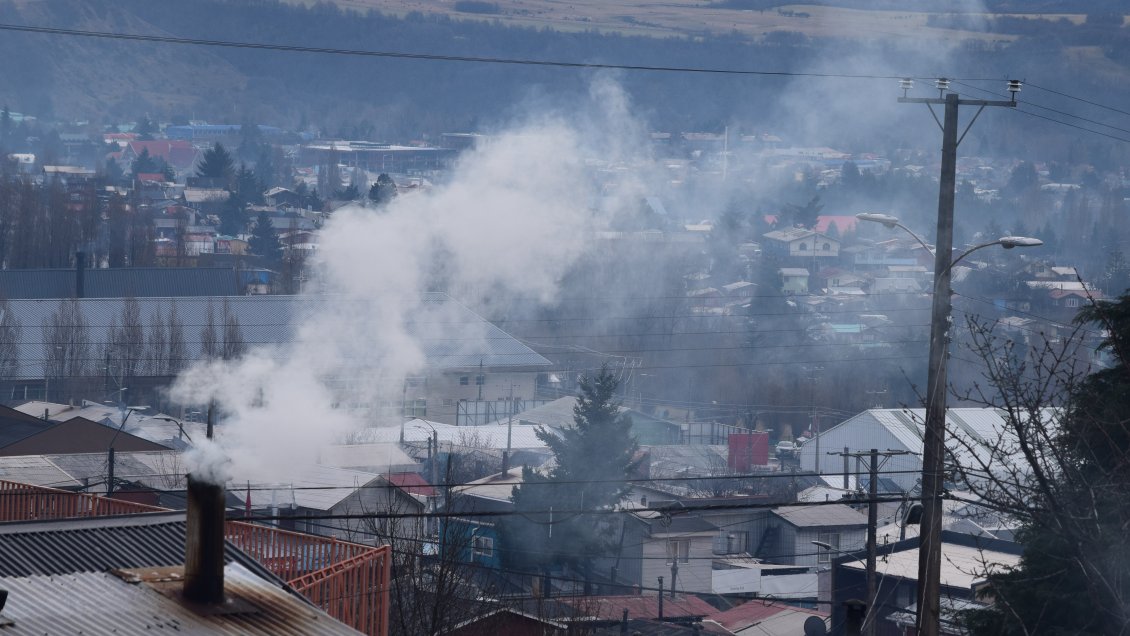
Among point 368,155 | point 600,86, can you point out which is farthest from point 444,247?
point 600,86

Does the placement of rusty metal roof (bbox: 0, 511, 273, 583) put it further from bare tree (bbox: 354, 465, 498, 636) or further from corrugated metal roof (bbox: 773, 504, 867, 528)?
corrugated metal roof (bbox: 773, 504, 867, 528)

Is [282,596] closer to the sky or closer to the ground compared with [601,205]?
closer to the ground

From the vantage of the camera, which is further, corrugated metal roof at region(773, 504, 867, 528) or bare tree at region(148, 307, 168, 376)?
bare tree at region(148, 307, 168, 376)

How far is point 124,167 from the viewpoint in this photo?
140 metres

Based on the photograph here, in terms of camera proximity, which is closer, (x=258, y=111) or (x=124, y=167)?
(x=124, y=167)

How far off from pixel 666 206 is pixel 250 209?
3447 centimetres

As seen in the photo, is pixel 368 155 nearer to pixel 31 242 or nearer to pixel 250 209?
pixel 250 209

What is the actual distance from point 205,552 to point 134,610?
568 mm

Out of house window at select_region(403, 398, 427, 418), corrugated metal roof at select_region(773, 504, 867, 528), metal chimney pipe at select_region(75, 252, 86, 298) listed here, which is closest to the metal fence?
corrugated metal roof at select_region(773, 504, 867, 528)

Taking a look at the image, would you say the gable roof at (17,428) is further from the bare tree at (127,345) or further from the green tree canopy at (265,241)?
the green tree canopy at (265,241)

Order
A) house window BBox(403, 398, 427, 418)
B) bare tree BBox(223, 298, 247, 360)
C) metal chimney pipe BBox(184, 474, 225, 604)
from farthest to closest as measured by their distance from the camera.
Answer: bare tree BBox(223, 298, 247, 360)
house window BBox(403, 398, 427, 418)
metal chimney pipe BBox(184, 474, 225, 604)

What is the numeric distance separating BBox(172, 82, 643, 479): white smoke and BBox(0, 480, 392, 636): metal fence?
0.71 metres

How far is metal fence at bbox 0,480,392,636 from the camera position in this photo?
42.1 feet

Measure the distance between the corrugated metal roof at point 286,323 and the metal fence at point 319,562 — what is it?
56.7 ft
